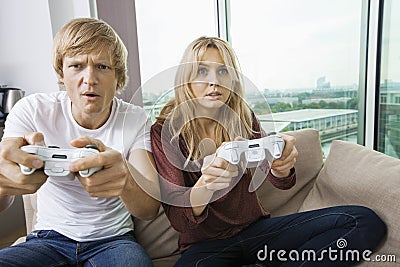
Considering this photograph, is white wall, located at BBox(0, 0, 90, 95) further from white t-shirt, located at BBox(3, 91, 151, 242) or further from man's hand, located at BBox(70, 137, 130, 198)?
man's hand, located at BBox(70, 137, 130, 198)

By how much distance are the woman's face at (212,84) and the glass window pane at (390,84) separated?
4.93 feet

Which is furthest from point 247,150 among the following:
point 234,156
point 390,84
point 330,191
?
point 390,84

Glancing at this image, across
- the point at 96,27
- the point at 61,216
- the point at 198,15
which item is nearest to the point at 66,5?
the point at 198,15

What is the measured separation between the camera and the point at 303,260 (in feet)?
2.92

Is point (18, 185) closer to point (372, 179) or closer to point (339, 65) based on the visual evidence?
point (372, 179)

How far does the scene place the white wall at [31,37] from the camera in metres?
2.00

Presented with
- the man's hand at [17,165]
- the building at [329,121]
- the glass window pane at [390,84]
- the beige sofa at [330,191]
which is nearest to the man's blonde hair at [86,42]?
the man's hand at [17,165]

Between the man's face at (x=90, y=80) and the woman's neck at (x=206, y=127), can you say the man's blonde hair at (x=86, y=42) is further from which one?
the woman's neck at (x=206, y=127)

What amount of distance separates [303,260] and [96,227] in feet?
1.82

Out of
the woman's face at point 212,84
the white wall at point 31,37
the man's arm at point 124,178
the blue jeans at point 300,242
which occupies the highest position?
the white wall at point 31,37

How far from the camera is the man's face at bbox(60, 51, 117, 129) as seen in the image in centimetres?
84

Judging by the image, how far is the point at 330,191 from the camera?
1.16 m

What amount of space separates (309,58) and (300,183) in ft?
3.58

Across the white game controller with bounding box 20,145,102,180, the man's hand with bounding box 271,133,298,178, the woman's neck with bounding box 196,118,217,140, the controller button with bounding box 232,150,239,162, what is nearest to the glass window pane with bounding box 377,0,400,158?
the man's hand with bounding box 271,133,298,178
